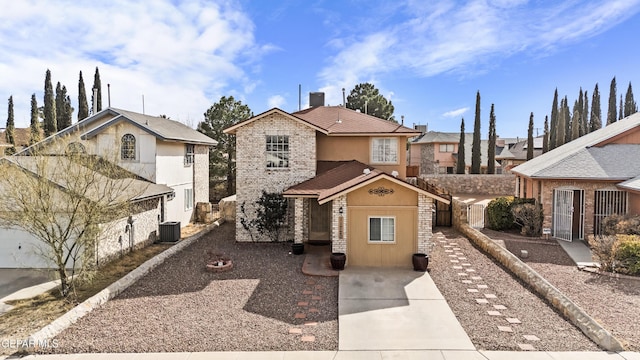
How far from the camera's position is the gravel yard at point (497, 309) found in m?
8.23

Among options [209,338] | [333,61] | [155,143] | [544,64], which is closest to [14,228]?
[155,143]

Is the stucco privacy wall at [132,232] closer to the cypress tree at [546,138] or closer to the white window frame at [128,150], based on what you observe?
the white window frame at [128,150]

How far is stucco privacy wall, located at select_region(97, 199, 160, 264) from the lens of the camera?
14406 mm

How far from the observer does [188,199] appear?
23.8 metres

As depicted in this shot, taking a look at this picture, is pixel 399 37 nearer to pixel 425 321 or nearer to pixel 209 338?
pixel 425 321

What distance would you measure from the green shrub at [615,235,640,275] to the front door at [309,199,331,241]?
36.1 ft

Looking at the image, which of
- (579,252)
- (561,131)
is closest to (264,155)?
(579,252)

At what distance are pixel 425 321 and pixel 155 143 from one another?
52.6 feet

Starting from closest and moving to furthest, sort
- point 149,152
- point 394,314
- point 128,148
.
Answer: point 394,314 → point 149,152 → point 128,148

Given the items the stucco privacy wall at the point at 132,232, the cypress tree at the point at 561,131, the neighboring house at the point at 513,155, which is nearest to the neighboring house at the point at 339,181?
the stucco privacy wall at the point at 132,232

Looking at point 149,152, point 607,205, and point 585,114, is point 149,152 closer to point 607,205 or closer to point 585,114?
point 607,205

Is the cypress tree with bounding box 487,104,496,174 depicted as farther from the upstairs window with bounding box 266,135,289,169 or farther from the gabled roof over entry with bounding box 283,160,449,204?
the upstairs window with bounding box 266,135,289,169

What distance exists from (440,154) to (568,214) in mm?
30122

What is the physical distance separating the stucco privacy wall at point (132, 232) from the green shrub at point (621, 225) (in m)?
19.6
